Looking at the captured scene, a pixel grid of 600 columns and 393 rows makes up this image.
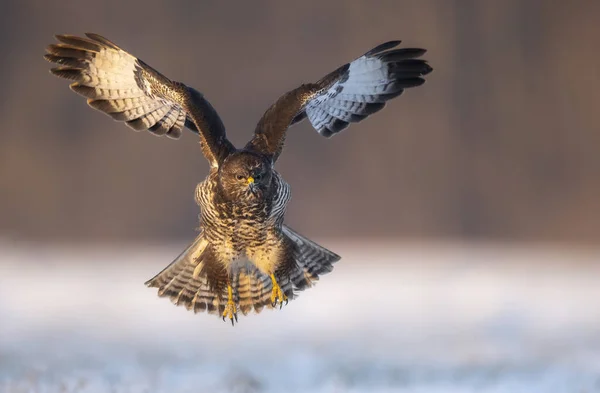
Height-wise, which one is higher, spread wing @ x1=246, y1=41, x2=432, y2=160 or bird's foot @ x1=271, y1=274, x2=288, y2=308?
spread wing @ x1=246, y1=41, x2=432, y2=160

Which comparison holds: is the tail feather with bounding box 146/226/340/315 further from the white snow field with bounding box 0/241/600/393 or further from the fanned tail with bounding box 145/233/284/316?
the white snow field with bounding box 0/241/600/393

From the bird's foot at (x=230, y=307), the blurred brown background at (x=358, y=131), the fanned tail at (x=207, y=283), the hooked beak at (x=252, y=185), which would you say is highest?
the blurred brown background at (x=358, y=131)

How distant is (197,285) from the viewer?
19.3 ft

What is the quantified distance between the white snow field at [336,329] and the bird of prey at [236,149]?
1.51 ft

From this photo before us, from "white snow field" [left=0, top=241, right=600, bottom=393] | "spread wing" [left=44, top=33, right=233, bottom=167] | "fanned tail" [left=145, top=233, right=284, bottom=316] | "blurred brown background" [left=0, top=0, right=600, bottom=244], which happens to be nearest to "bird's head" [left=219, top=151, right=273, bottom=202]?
"spread wing" [left=44, top=33, right=233, bottom=167]

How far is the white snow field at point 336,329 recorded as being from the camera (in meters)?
5.19

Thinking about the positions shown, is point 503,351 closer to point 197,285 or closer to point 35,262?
point 197,285

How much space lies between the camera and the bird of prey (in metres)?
A: 5.45

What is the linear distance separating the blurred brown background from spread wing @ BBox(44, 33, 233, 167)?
21.9ft

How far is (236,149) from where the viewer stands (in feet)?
18.4

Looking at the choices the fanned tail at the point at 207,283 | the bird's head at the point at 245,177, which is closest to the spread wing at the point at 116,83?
the bird's head at the point at 245,177

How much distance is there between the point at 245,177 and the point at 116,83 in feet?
4.20

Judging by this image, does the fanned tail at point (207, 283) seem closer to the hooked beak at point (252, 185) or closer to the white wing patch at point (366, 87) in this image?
the hooked beak at point (252, 185)

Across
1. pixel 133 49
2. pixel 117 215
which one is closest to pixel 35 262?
pixel 117 215
